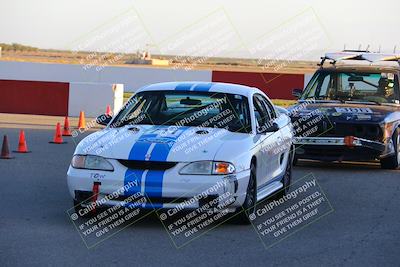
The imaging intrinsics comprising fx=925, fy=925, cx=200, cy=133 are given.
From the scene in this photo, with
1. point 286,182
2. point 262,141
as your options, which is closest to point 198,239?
point 262,141

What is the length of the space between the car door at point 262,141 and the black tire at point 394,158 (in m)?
4.35

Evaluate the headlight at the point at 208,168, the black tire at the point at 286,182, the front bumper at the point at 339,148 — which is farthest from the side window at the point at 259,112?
the front bumper at the point at 339,148

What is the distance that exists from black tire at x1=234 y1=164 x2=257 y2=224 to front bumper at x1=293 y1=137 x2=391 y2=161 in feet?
15.7

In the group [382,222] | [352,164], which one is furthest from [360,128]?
[382,222]

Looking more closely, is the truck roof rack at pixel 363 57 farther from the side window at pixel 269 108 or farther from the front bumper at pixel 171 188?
the front bumper at pixel 171 188

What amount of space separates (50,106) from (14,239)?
690 inches

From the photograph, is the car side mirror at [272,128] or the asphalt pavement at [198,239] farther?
the car side mirror at [272,128]

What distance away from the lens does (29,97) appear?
82.0ft

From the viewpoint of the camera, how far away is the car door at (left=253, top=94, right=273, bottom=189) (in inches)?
376

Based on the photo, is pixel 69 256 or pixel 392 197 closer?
pixel 69 256

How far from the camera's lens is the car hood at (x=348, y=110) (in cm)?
1405

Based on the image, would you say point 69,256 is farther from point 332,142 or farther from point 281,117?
point 332,142

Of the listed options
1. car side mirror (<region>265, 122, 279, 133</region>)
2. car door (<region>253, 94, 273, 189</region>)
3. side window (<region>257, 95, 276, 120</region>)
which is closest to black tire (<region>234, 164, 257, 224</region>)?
car door (<region>253, 94, 273, 189</region>)

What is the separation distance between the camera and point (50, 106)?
82.4ft
